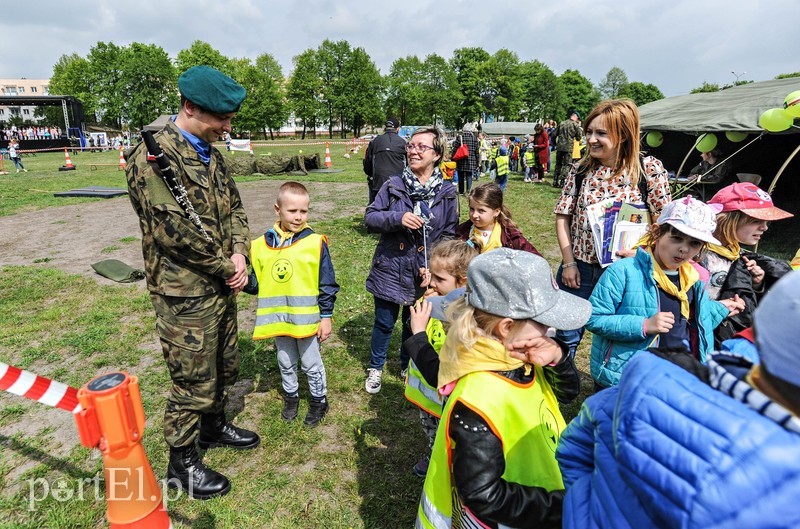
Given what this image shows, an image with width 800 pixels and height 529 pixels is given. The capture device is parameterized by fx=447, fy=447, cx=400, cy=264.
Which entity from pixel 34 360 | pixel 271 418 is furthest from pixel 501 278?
pixel 34 360

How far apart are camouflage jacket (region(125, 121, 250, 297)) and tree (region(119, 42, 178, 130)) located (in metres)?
62.2

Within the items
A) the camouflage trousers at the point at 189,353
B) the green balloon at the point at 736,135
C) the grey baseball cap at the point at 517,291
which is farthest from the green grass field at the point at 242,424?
the green balloon at the point at 736,135

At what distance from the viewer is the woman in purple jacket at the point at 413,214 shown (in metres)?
3.51

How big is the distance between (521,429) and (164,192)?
211cm

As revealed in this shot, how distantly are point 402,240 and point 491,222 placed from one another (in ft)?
2.38

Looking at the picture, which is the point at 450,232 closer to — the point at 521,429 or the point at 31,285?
the point at 521,429

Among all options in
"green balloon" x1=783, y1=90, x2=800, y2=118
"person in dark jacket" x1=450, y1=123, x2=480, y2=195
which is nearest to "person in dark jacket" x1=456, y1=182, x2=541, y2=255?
"green balloon" x1=783, y1=90, x2=800, y2=118

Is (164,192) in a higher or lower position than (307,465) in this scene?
higher

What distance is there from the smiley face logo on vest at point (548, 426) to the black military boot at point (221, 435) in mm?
2463

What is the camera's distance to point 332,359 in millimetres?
4570

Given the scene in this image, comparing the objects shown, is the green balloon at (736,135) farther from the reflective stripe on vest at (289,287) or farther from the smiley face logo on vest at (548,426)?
the smiley face logo on vest at (548,426)

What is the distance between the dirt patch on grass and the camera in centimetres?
779

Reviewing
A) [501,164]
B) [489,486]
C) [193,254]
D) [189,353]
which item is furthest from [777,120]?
[189,353]

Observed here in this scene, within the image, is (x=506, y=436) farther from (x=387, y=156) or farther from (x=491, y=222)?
(x=387, y=156)
